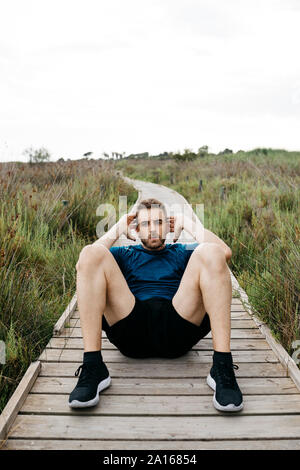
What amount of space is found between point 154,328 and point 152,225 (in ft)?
1.91

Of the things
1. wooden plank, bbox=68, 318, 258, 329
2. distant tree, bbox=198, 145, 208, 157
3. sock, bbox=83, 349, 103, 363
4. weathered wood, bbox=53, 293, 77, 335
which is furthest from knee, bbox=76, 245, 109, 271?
distant tree, bbox=198, 145, 208, 157

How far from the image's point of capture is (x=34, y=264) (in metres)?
3.61

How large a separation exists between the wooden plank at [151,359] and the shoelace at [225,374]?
383 mm

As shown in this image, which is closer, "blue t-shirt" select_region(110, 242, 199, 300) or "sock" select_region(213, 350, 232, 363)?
"sock" select_region(213, 350, 232, 363)

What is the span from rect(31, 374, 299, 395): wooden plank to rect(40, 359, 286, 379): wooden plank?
0.13 ft

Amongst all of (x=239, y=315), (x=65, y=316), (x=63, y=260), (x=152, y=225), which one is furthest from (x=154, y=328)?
(x=63, y=260)

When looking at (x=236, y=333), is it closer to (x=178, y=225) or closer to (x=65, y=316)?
(x=178, y=225)

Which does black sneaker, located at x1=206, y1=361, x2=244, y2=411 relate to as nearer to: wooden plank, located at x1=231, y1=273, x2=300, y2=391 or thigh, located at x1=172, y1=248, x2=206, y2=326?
thigh, located at x1=172, y1=248, x2=206, y2=326

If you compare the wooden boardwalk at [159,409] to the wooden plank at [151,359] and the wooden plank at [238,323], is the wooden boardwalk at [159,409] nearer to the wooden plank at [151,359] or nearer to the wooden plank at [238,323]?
the wooden plank at [151,359]

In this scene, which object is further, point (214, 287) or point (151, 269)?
point (151, 269)

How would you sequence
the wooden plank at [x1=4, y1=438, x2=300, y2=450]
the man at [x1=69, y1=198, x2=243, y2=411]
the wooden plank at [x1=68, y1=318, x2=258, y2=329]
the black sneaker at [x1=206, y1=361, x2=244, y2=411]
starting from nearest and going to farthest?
the wooden plank at [x1=4, y1=438, x2=300, y2=450]
the black sneaker at [x1=206, y1=361, x2=244, y2=411]
the man at [x1=69, y1=198, x2=243, y2=411]
the wooden plank at [x1=68, y1=318, x2=258, y2=329]

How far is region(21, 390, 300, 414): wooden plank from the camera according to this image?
1812 millimetres

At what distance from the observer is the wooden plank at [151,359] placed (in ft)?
7.59

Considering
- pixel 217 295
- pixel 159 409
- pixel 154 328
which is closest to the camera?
pixel 159 409
